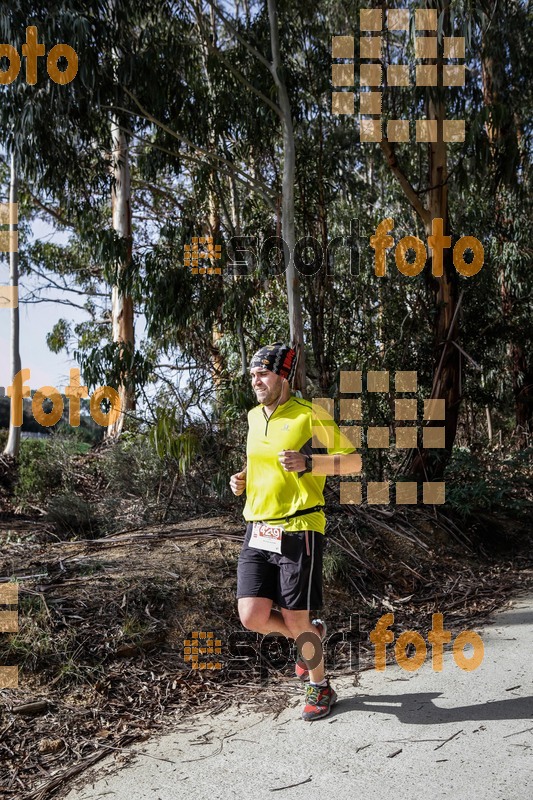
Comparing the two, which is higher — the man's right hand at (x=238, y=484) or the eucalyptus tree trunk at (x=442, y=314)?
the eucalyptus tree trunk at (x=442, y=314)

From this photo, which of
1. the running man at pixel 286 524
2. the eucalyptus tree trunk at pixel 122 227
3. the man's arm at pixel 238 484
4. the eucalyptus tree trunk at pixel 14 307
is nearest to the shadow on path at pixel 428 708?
the running man at pixel 286 524

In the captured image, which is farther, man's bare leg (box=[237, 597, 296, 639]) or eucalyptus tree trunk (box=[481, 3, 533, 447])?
eucalyptus tree trunk (box=[481, 3, 533, 447])

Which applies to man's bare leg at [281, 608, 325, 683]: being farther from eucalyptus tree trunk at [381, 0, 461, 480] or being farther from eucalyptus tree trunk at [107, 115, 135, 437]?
eucalyptus tree trunk at [107, 115, 135, 437]

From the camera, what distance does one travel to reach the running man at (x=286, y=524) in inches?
164

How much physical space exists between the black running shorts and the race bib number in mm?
28

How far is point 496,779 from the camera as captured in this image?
11.3ft

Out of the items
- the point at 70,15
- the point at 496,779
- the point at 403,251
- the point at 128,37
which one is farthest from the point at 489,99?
the point at 496,779

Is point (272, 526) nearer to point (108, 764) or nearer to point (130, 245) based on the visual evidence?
point (108, 764)

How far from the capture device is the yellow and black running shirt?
418cm

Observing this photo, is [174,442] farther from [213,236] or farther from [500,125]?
[500,125]

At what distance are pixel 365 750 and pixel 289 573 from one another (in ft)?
2.96

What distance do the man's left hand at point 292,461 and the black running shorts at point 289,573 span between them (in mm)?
399

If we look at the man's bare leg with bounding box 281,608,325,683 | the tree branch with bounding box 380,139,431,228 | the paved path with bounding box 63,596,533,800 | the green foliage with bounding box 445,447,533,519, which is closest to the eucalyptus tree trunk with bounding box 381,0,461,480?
the tree branch with bounding box 380,139,431,228

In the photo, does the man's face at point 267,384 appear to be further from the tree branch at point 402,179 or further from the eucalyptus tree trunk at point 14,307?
the eucalyptus tree trunk at point 14,307
